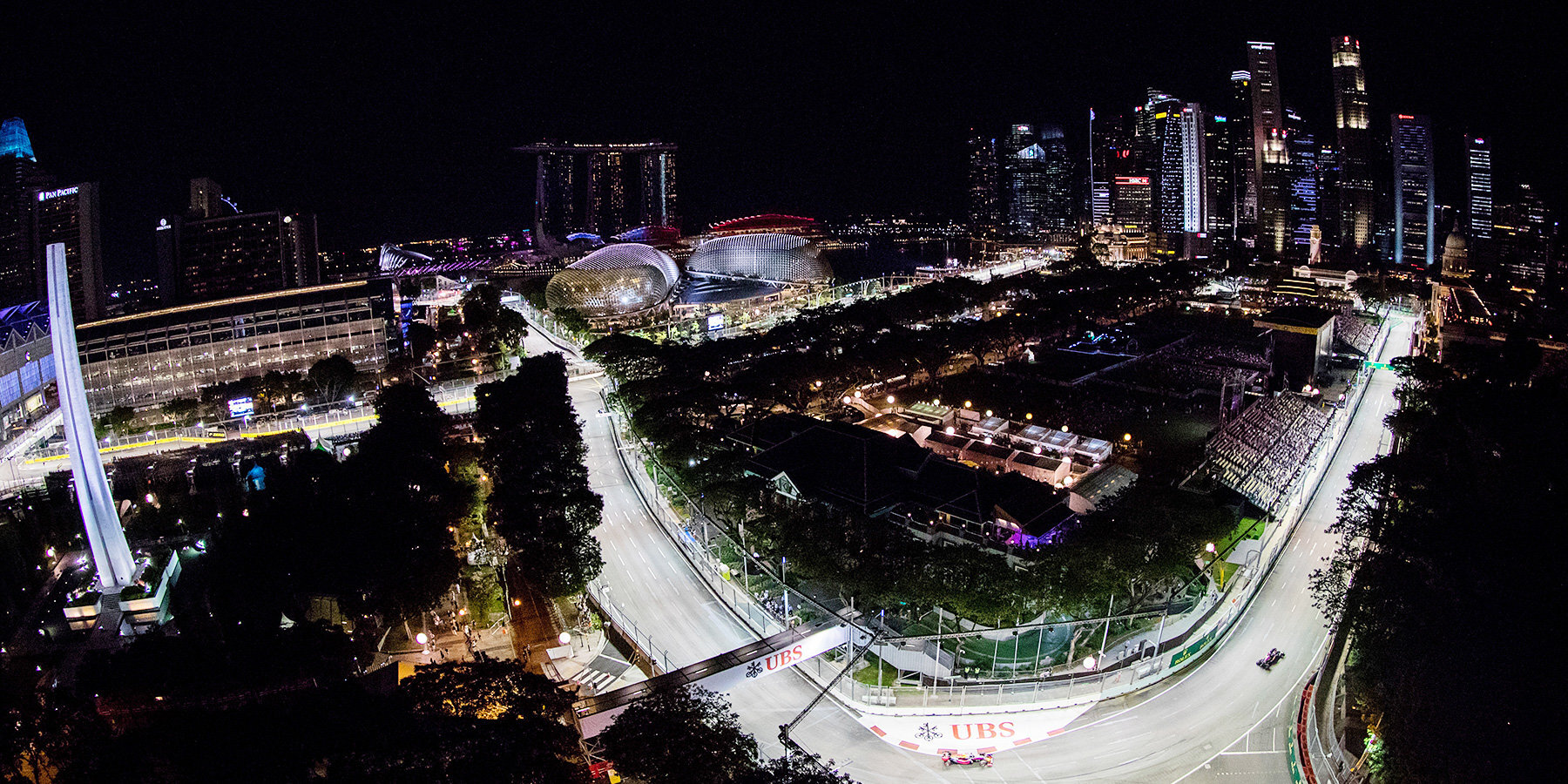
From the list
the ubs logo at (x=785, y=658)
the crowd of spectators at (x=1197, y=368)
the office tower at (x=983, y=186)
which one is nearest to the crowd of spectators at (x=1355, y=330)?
the crowd of spectators at (x=1197, y=368)

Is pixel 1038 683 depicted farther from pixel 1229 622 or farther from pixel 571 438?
pixel 571 438

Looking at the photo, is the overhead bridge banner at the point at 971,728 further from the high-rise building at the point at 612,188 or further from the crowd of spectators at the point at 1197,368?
the high-rise building at the point at 612,188

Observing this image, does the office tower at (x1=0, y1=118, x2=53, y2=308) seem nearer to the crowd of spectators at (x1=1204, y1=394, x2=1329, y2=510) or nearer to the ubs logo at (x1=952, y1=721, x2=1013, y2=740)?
the ubs logo at (x1=952, y1=721, x2=1013, y2=740)

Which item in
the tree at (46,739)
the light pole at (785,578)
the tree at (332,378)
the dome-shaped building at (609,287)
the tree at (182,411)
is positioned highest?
the dome-shaped building at (609,287)

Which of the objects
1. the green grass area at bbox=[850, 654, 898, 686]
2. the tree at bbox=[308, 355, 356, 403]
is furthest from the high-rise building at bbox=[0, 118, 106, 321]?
the green grass area at bbox=[850, 654, 898, 686]

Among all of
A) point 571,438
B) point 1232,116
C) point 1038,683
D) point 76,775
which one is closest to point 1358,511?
point 1038,683

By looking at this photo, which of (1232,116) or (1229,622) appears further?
(1232,116)
